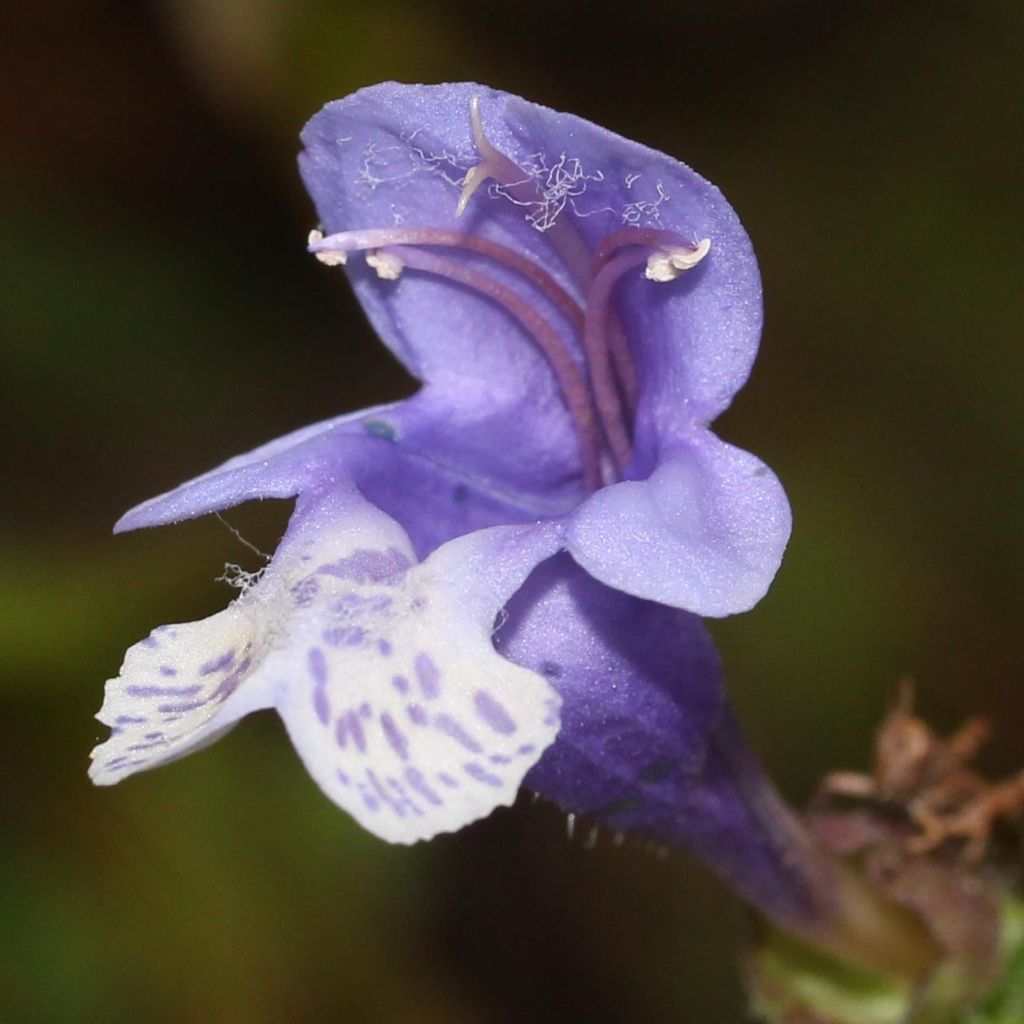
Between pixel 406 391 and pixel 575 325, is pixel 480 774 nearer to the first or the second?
pixel 575 325

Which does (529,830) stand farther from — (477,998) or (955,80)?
(955,80)

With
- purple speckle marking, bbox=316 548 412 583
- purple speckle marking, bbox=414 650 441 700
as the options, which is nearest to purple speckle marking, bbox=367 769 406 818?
purple speckle marking, bbox=414 650 441 700

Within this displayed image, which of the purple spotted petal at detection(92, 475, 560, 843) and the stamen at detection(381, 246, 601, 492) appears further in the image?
the stamen at detection(381, 246, 601, 492)

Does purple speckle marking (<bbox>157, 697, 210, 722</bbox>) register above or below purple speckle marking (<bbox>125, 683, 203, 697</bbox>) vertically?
below

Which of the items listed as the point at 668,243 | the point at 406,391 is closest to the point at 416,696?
the point at 668,243

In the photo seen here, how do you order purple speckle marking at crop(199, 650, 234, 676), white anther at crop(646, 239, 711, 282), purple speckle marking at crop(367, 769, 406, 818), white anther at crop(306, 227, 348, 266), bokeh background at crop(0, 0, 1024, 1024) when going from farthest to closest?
bokeh background at crop(0, 0, 1024, 1024), white anther at crop(306, 227, 348, 266), white anther at crop(646, 239, 711, 282), purple speckle marking at crop(199, 650, 234, 676), purple speckle marking at crop(367, 769, 406, 818)

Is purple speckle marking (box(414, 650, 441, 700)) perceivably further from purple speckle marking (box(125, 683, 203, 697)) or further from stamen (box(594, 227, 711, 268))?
stamen (box(594, 227, 711, 268))
